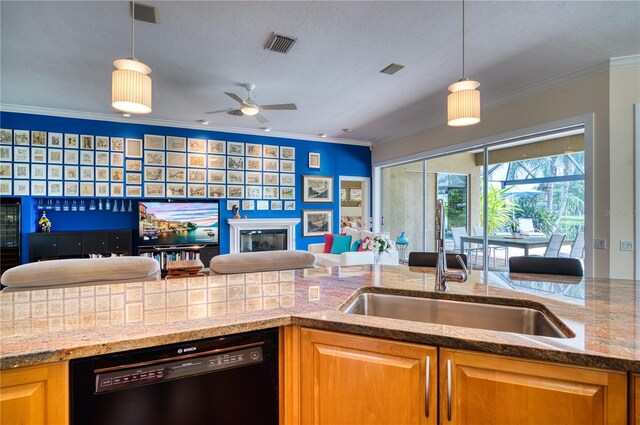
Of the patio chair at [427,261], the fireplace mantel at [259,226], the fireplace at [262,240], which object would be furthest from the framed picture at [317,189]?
the patio chair at [427,261]

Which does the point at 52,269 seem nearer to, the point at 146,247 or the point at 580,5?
the point at 146,247

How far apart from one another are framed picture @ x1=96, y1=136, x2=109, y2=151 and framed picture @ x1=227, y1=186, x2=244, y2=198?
2.04 m

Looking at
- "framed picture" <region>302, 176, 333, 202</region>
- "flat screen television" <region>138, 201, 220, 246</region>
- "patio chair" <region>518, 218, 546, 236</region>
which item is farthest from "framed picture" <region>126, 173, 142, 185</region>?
"patio chair" <region>518, 218, 546, 236</region>

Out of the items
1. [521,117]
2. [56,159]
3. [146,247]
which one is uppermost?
[521,117]

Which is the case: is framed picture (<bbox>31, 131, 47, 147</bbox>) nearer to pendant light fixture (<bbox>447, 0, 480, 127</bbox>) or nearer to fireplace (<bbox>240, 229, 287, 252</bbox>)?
fireplace (<bbox>240, 229, 287, 252</bbox>)

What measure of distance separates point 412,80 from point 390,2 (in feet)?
5.10

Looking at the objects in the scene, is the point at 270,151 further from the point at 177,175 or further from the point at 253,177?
the point at 177,175

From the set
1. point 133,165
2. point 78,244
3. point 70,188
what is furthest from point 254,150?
point 78,244

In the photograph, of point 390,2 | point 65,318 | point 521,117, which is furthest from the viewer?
point 521,117

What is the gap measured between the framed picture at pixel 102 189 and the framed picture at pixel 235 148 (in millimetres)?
2072

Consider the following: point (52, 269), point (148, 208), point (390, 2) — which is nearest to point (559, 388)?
point (390, 2)

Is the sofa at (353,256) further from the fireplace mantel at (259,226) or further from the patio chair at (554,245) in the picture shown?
the patio chair at (554,245)

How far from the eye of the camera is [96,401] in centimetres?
93

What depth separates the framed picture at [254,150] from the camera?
20.4 feet
